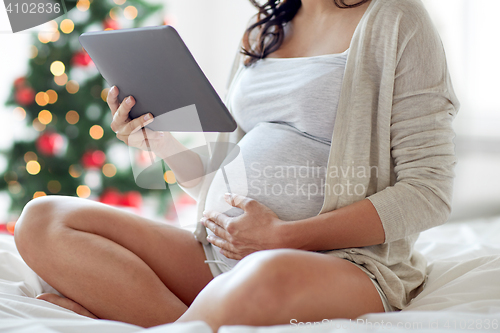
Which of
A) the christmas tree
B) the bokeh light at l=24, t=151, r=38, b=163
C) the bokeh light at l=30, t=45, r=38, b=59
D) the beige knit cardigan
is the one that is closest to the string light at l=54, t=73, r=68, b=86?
the christmas tree

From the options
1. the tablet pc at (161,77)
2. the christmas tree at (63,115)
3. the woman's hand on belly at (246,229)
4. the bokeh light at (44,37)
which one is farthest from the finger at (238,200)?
the bokeh light at (44,37)

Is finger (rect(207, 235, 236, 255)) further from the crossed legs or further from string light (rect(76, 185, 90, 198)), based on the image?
string light (rect(76, 185, 90, 198))

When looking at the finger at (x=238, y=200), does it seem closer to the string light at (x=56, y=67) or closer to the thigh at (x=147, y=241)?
the thigh at (x=147, y=241)

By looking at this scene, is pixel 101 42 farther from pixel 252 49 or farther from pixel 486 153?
pixel 486 153

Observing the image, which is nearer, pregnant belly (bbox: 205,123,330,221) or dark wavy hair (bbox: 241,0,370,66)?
pregnant belly (bbox: 205,123,330,221)

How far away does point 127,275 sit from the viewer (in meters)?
0.73

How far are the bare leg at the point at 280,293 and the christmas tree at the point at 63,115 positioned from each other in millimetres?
1602

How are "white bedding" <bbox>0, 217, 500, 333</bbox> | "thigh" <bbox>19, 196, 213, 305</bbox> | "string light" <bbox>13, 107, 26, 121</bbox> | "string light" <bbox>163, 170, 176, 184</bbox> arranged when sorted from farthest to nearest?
"string light" <bbox>13, 107, 26, 121</bbox>, "string light" <bbox>163, 170, 176, 184</bbox>, "thigh" <bbox>19, 196, 213, 305</bbox>, "white bedding" <bbox>0, 217, 500, 333</bbox>

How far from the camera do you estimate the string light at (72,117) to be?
6.37 feet

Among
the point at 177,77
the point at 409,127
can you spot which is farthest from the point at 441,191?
the point at 177,77

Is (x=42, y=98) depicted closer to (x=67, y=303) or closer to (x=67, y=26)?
(x=67, y=26)

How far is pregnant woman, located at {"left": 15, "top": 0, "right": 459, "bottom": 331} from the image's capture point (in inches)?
27.5

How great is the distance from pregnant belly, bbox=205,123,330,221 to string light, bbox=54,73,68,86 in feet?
4.72

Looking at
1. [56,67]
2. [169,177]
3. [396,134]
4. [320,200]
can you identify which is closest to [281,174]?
[320,200]
